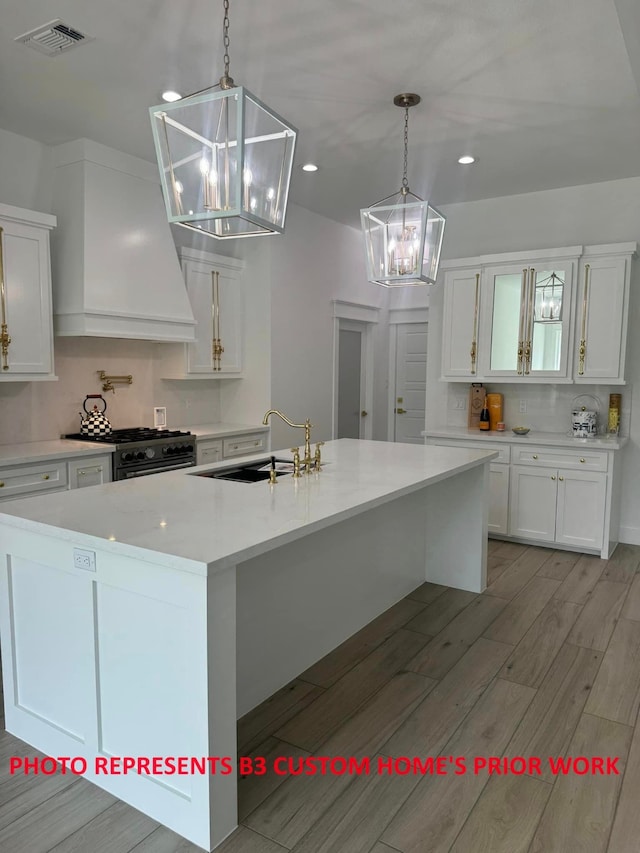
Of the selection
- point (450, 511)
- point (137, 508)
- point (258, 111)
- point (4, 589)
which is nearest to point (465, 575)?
point (450, 511)

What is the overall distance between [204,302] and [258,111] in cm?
334

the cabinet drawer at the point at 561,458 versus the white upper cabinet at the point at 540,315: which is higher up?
the white upper cabinet at the point at 540,315

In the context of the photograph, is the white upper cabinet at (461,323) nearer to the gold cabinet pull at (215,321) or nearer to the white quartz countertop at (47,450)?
the gold cabinet pull at (215,321)

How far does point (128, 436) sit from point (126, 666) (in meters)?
2.61

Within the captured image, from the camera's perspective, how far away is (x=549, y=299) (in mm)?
4793

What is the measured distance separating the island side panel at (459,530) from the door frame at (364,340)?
2.48 m

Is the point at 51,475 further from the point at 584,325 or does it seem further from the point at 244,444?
the point at 584,325

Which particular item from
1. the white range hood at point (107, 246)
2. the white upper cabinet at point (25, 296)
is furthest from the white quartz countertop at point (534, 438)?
the white upper cabinet at point (25, 296)

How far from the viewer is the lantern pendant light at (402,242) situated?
302cm

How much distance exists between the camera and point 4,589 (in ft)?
7.36

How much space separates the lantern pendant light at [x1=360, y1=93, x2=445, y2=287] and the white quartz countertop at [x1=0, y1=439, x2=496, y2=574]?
3.30 ft

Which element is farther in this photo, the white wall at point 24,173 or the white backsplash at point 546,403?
the white backsplash at point 546,403

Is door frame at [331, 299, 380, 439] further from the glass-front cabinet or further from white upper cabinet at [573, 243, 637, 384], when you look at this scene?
white upper cabinet at [573, 243, 637, 384]

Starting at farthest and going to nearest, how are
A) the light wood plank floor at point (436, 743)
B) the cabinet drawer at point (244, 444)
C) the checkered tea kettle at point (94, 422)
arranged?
the cabinet drawer at point (244, 444) → the checkered tea kettle at point (94, 422) → the light wood plank floor at point (436, 743)
